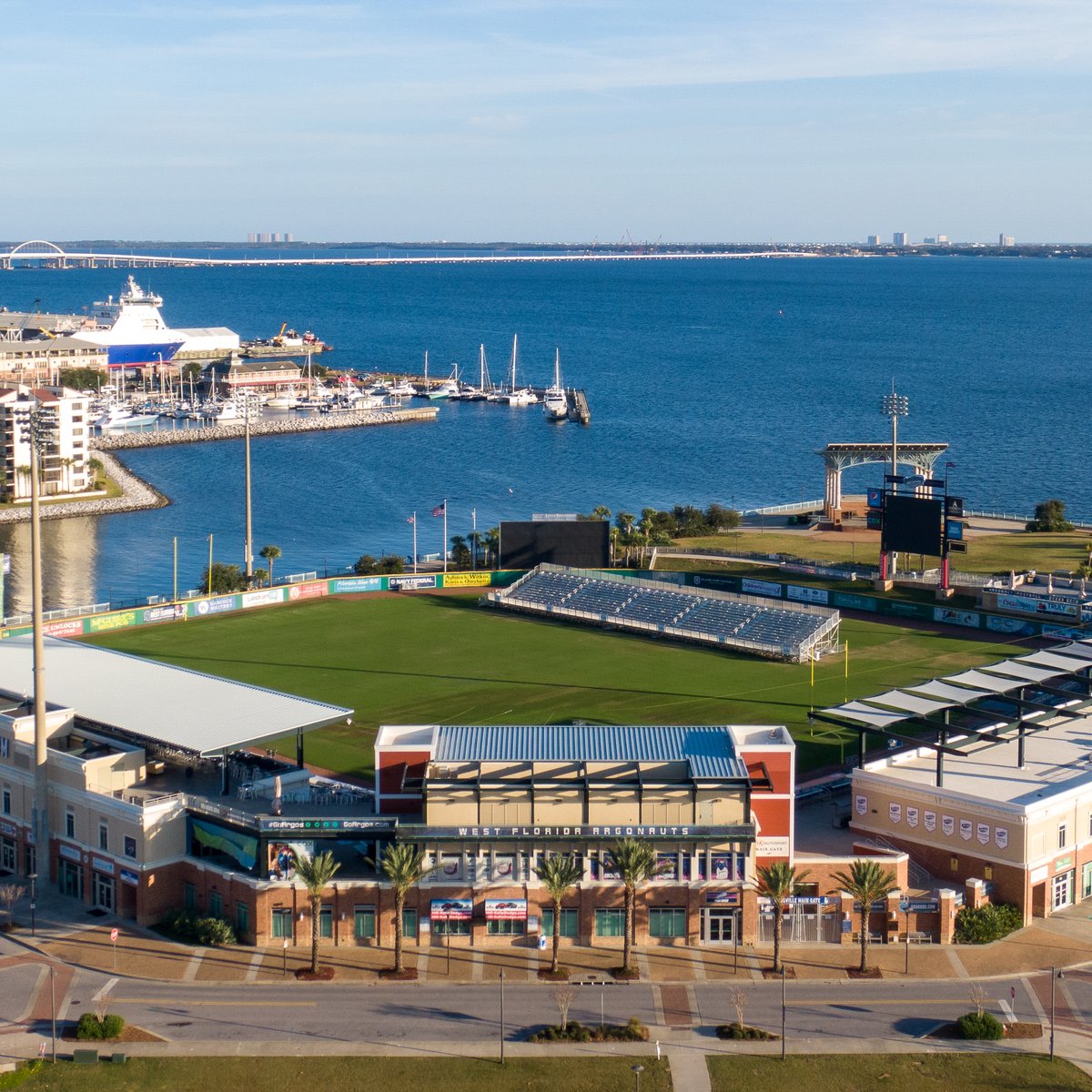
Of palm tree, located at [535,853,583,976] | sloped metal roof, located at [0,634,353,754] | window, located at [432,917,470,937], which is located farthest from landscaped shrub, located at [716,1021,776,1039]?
sloped metal roof, located at [0,634,353,754]

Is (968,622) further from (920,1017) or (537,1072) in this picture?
(537,1072)

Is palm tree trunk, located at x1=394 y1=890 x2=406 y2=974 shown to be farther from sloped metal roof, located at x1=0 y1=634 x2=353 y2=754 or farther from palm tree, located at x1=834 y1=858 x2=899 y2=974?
A: palm tree, located at x1=834 y1=858 x2=899 y2=974

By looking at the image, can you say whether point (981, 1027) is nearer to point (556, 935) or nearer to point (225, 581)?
point (556, 935)

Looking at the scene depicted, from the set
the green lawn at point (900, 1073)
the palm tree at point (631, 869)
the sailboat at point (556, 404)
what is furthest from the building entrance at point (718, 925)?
the sailboat at point (556, 404)

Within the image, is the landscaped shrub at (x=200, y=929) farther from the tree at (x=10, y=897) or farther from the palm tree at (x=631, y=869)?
the palm tree at (x=631, y=869)

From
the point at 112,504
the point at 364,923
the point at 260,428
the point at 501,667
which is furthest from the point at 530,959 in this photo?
the point at 260,428
